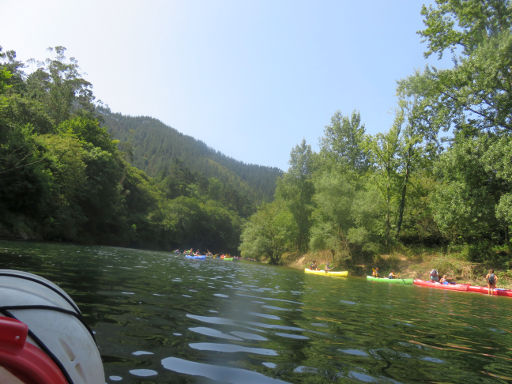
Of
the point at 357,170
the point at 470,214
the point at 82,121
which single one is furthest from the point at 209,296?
the point at 82,121

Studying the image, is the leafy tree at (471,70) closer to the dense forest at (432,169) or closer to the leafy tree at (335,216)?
the dense forest at (432,169)

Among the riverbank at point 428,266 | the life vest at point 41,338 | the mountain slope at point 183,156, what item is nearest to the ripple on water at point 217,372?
the life vest at point 41,338

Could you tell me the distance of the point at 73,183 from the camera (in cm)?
3478

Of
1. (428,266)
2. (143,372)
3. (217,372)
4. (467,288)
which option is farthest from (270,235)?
(143,372)

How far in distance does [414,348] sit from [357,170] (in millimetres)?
38511

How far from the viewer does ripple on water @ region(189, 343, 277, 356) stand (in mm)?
3698

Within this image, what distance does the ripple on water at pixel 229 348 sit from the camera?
3.70 metres

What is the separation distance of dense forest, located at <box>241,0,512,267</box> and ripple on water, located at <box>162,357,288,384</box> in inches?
883

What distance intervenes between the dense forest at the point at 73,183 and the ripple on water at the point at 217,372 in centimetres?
1495

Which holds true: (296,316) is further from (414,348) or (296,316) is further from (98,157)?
(98,157)

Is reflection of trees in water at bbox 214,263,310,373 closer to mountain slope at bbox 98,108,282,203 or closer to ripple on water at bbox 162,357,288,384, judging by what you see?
ripple on water at bbox 162,357,288,384

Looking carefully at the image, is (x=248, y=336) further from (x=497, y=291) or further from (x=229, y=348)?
(x=497, y=291)

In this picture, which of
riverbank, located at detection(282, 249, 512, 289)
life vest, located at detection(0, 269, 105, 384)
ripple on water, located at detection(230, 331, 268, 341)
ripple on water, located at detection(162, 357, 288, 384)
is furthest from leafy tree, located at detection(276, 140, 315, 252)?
life vest, located at detection(0, 269, 105, 384)

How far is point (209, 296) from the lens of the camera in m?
7.55
